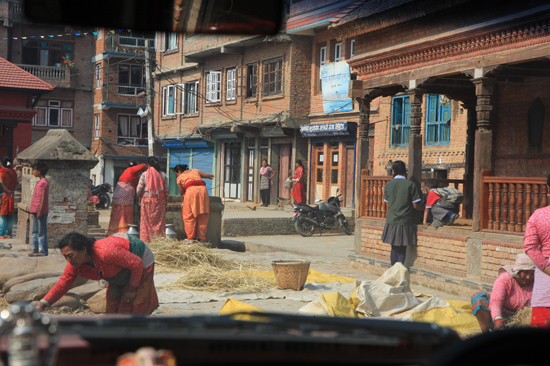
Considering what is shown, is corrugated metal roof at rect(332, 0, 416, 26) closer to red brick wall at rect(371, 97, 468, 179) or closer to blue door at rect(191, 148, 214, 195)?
red brick wall at rect(371, 97, 468, 179)

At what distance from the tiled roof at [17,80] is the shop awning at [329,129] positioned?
10.7m

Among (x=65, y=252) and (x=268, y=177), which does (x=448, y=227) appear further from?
(x=268, y=177)

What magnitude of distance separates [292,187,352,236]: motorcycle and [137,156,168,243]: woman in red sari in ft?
19.6

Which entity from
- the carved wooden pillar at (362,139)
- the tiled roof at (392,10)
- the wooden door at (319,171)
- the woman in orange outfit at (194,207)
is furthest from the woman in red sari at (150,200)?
the wooden door at (319,171)

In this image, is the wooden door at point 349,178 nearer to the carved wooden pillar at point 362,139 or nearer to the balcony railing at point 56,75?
the carved wooden pillar at point 362,139

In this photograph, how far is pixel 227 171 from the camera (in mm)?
33062

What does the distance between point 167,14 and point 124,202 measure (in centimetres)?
956

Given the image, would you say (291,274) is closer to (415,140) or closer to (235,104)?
(415,140)

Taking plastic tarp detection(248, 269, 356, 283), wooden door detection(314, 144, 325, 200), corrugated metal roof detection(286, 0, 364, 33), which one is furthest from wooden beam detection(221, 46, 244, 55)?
plastic tarp detection(248, 269, 356, 283)

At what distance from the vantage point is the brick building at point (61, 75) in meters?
45.2

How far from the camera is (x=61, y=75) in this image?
4541 cm

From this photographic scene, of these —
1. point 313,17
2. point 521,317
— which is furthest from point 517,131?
point 313,17

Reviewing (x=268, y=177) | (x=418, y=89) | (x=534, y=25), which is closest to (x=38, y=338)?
(x=534, y=25)

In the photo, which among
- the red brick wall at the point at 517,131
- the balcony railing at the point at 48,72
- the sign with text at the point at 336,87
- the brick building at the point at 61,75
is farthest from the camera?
the brick building at the point at 61,75
